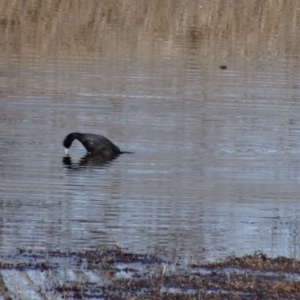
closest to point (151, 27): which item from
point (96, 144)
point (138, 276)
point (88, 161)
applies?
point (96, 144)

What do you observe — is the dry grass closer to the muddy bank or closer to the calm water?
the calm water

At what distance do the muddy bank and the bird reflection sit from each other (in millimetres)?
4505

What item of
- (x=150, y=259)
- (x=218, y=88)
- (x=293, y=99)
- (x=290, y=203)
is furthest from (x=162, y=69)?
(x=150, y=259)

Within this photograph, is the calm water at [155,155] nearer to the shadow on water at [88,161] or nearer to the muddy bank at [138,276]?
the shadow on water at [88,161]

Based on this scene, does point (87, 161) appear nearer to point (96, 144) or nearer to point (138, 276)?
point (96, 144)

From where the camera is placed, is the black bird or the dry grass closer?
the black bird

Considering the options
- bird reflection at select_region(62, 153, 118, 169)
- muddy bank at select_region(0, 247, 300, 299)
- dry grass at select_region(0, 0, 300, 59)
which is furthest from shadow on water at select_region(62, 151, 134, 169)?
dry grass at select_region(0, 0, 300, 59)

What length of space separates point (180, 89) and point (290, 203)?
27.2 ft

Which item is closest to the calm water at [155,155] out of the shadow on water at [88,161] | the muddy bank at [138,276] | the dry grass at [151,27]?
the shadow on water at [88,161]

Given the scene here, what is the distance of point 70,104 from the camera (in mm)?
17531

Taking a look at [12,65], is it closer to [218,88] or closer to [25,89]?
[25,89]

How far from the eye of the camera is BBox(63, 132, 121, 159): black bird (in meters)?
13.9

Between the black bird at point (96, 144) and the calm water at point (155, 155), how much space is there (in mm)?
150

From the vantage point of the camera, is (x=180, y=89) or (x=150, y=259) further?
(x=180, y=89)
